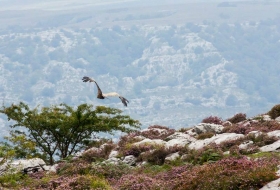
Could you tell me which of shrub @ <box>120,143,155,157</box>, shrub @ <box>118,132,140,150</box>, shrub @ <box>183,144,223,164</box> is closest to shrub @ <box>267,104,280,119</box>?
shrub @ <box>118,132,140,150</box>

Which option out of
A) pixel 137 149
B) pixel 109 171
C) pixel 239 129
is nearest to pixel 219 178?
pixel 109 171

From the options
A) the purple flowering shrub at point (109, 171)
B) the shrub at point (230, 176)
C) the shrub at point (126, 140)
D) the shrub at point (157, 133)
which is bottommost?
the shrub at point (157, 133)

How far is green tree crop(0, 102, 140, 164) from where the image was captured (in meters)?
33.0

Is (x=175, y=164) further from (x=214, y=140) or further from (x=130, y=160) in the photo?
(x=214, y=140)

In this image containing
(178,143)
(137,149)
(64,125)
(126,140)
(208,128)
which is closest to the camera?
(137,149)

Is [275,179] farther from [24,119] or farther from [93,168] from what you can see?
[24,119]

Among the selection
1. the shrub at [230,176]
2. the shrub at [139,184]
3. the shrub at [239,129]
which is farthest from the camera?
the shrub at [239,129]

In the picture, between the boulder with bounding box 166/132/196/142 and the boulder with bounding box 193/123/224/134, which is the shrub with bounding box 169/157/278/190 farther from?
the boulder with bounding box 193/123/224/134

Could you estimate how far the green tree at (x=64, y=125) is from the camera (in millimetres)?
33000

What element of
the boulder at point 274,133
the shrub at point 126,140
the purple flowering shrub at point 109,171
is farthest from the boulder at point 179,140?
the purple flowering shrub at point 109,171

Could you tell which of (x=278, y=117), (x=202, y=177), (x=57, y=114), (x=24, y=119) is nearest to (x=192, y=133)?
(x=278, y=117)

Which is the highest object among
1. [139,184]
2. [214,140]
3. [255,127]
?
[139,184]

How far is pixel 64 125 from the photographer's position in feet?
107

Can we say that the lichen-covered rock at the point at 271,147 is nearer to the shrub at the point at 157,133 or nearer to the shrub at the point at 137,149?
the shrub at the point at 137,149
